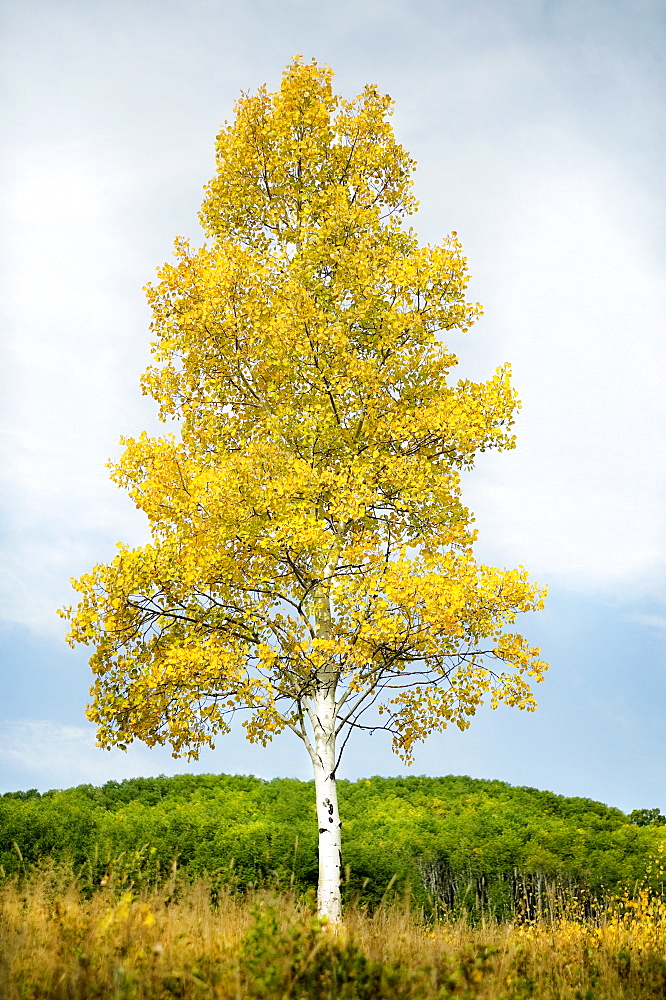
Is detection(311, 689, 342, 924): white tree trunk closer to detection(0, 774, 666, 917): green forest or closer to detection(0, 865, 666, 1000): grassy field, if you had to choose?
detection(0, 774, 666, 917): green forest

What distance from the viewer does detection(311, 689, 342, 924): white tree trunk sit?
384 inches

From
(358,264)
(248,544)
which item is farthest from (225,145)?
(248,544)

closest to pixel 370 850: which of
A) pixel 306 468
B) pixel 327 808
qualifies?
pixel 327 808

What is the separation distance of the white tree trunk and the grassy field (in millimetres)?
1391

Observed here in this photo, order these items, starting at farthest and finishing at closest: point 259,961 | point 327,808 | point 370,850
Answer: point 370,850 → point 327,808 → point 259,961

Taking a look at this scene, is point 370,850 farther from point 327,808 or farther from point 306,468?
point 306,468

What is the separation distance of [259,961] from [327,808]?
5.24 metres

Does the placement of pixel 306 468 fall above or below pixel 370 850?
above

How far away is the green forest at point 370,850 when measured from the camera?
467 inches

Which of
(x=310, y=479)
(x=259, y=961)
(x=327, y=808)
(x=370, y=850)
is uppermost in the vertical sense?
(x=310, y=479)

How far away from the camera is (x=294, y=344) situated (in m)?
11.5

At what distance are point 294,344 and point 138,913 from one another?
7.68 meters

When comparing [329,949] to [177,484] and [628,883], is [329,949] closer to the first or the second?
[177,484]

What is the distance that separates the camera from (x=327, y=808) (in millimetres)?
10188
